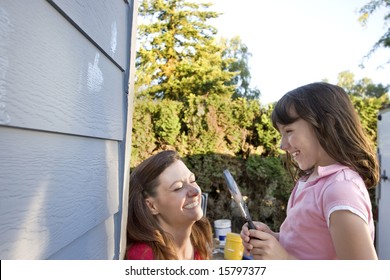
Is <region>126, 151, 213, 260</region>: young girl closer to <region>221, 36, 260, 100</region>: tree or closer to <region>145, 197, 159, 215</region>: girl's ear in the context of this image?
<region>145, 197, 159, 215</region>: girl's ear

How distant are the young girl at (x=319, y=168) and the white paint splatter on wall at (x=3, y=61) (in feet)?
2.99

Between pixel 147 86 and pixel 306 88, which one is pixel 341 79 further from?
pixel 306 88

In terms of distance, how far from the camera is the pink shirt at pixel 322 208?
1.04 m

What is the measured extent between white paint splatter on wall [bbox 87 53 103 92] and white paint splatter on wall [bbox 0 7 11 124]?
344 millimetres

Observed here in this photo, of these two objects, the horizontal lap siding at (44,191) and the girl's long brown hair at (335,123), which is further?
the girl's long brown hair at (335,123)

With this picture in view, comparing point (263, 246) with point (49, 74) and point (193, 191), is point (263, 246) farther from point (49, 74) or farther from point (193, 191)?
point (49, 74)

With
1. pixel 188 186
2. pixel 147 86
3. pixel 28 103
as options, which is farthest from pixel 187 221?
pixel 147 86

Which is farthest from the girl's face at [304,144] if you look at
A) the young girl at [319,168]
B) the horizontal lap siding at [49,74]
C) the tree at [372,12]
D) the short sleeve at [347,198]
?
the tree at [372,12]

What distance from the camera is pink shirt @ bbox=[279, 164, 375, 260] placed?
1.04 meters

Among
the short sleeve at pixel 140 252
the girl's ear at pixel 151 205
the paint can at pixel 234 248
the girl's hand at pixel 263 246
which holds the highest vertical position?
the girl's ear at pixel 151 205

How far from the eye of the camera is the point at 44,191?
0.63 m

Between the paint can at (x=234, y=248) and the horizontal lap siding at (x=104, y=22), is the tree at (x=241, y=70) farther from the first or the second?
the horizontal lap siding at (x=104, y=22)

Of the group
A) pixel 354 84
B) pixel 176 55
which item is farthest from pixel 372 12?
pixel 354 84
